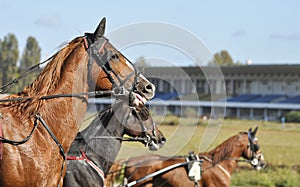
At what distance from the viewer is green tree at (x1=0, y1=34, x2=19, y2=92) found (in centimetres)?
5656

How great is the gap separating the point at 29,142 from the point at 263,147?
60.0 ft

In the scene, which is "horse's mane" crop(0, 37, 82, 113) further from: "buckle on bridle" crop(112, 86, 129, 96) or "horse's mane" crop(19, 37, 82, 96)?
"buckle on bridle" crop(112, 86, 129, 96)

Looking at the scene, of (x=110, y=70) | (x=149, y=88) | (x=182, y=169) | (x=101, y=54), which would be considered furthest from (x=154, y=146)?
(x=101, y=54)

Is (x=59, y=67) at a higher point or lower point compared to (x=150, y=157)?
higher

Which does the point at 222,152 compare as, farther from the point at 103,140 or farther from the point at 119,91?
the point at 119,91

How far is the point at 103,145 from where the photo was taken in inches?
285

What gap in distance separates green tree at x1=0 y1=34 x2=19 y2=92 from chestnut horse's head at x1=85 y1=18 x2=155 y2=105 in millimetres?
51347

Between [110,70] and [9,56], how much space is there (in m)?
56.9

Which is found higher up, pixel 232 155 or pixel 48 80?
pixel 48 80

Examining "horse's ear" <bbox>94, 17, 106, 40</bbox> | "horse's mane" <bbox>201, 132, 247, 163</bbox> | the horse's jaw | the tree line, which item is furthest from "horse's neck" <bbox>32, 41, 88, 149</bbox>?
the tree line

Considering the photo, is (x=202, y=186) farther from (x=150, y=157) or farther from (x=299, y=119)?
(x=299, y=119)

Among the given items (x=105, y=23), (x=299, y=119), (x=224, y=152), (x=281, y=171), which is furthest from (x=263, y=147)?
(x=299, y=119)

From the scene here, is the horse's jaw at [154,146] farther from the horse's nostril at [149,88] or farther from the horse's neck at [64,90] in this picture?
the horse's neck at [64,90]

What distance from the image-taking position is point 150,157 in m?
9.25
